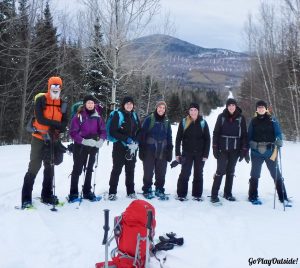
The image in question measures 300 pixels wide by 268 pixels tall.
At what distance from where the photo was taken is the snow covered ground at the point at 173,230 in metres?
4.62

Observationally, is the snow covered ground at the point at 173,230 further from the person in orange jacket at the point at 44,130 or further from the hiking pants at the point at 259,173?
the person in orange jacket at the point at 44,130

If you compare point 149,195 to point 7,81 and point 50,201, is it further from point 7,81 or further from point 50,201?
point 7,81

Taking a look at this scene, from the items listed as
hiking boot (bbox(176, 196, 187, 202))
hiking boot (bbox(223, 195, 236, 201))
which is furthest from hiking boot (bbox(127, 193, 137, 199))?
hiking boot (bbox(223, 195, 236, 201))

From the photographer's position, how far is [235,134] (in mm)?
7320

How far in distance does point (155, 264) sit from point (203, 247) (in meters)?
0.91

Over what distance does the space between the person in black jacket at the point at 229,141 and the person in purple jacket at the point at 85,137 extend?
2277 millimetres

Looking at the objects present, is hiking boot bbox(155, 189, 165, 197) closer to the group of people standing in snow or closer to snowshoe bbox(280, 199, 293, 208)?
the group of people standing in snow

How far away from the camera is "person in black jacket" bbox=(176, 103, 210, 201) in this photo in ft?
24.4

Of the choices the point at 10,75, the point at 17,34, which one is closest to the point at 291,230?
the point at 17,34

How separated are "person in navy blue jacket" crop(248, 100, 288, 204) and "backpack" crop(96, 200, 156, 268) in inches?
141

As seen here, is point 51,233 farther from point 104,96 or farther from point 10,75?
point 104,96

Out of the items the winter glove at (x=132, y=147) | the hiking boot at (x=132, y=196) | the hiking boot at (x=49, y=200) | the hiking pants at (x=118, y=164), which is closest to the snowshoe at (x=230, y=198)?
the hiking boot at (x=132, y=196)

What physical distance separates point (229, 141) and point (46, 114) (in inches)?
136

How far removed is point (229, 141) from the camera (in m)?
7.32
